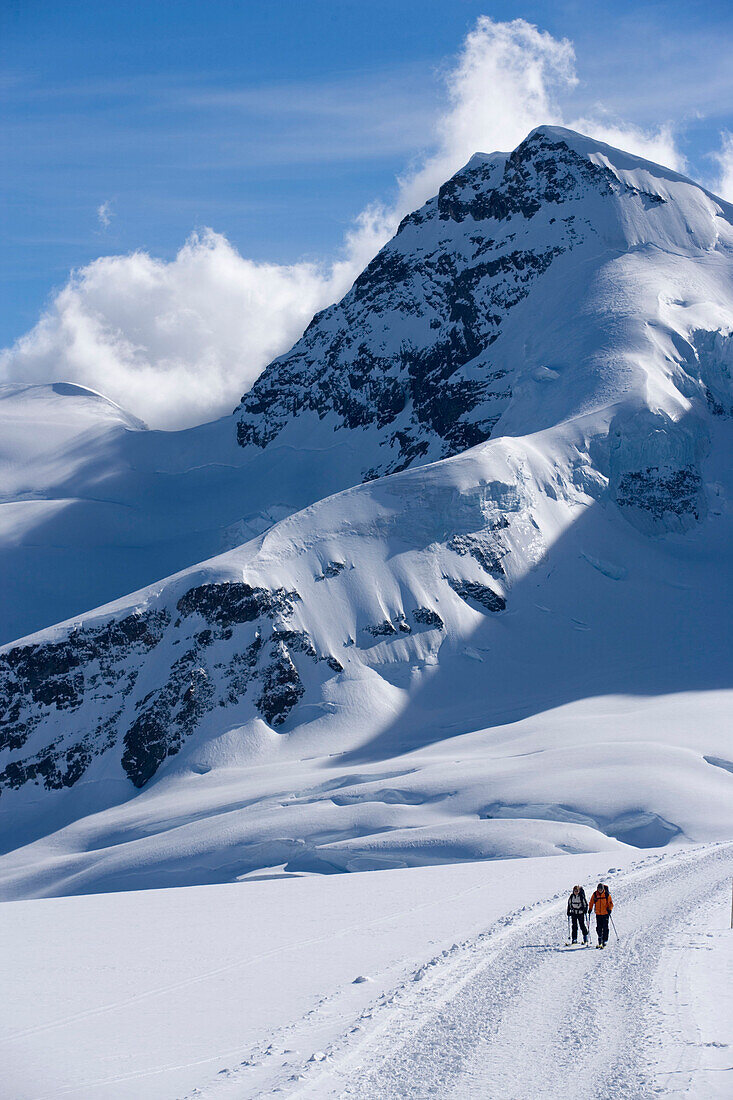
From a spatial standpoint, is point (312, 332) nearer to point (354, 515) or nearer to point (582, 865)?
point (354, 515)

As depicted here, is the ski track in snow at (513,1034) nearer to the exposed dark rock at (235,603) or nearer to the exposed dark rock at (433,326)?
the exposed dark rock at (235,603)

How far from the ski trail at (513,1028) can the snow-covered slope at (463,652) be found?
1043 inches

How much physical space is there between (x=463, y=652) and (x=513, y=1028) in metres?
70.7

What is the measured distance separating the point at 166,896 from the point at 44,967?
12689 millimetres

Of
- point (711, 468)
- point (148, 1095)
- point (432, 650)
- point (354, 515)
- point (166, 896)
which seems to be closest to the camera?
point (148, 1095)

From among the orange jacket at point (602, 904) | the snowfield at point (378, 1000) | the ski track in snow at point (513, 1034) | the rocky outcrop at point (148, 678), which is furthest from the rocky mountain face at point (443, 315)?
the ski track in snow at point (513, 1034)

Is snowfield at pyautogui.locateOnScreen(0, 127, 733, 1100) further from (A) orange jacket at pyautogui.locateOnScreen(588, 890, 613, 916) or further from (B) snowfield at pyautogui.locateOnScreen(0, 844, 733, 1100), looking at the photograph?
(A) orange jacket at pyautogui.locateOnScreen(588, 890, 613, 916)

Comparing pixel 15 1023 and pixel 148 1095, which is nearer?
pixel 148 1095

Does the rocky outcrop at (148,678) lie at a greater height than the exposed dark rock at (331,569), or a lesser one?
lesser

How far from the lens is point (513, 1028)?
Answer: 15.9m

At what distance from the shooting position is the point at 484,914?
25438 mm

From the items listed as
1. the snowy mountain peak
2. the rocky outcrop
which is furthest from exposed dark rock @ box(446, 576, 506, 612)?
the snowy mountain peak

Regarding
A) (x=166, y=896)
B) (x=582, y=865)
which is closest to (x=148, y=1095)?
(x=166, y=896)

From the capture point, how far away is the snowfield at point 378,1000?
1410 cm
